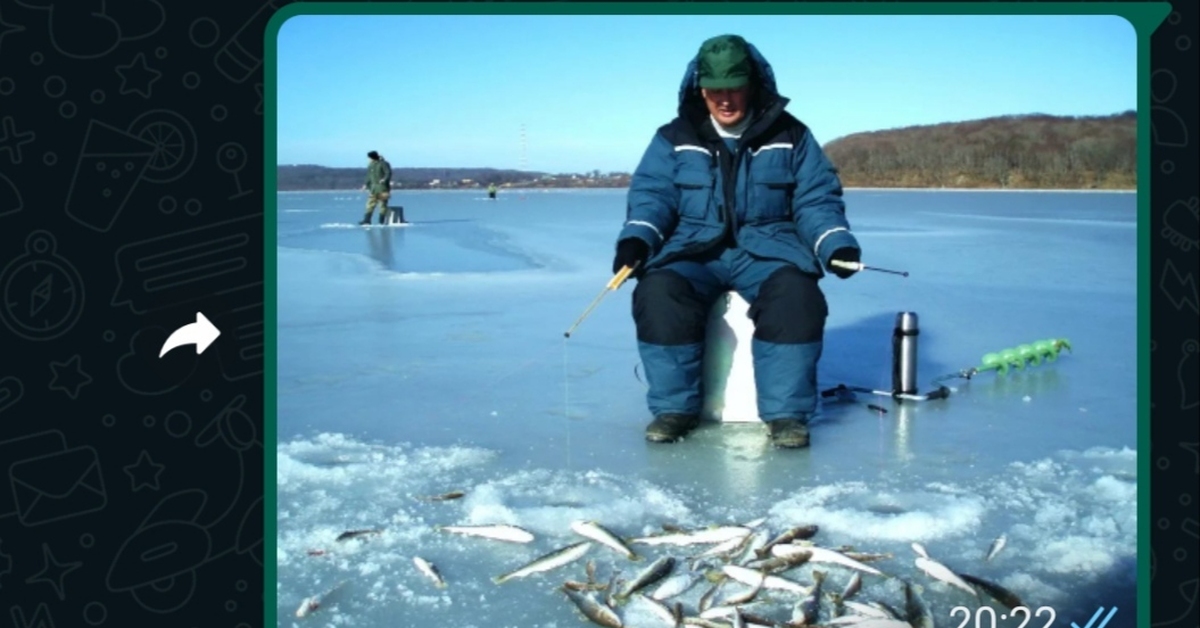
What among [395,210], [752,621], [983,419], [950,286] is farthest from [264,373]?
[395,210]

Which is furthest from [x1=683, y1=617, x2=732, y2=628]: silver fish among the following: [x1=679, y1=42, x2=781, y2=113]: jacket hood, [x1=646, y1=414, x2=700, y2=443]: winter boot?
[x1=679, y1=42, x2=781, y2=113]: jacket hood

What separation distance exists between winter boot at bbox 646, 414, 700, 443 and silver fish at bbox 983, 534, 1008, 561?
1.31 meters

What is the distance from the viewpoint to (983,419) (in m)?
4.34

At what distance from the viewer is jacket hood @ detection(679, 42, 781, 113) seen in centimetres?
421

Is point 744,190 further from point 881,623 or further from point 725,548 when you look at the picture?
point 881,623

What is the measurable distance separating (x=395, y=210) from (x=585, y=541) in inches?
556

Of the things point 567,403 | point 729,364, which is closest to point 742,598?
point 729,364

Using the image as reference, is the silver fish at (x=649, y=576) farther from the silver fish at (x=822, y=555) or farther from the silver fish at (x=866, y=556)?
the silver fish at (x=866, y=556)

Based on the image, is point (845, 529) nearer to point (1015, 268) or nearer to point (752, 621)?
point (752, 621)

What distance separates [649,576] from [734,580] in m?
0.21

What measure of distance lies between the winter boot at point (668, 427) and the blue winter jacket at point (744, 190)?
0.59 m

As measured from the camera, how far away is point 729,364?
4.35 meters
